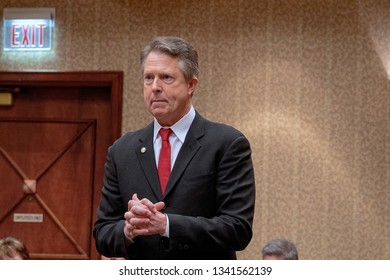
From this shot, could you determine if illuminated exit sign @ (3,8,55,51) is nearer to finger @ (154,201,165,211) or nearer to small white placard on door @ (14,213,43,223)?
small white placard on door @ (14,213,43,223)

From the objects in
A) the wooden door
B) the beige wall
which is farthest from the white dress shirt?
the wooden door

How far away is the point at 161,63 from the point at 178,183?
0.33 m

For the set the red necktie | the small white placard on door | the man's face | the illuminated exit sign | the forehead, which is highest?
the illuminated exit sign

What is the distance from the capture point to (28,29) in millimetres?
5691

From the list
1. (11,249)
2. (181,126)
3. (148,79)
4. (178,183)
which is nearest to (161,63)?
(148,79)

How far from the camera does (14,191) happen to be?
5.78 metres

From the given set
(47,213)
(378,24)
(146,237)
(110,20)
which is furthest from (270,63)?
(146,237)

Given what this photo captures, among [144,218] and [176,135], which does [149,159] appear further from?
[144,218]

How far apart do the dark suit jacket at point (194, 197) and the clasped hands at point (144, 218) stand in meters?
0.04

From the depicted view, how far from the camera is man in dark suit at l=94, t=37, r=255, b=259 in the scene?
1951 mm
